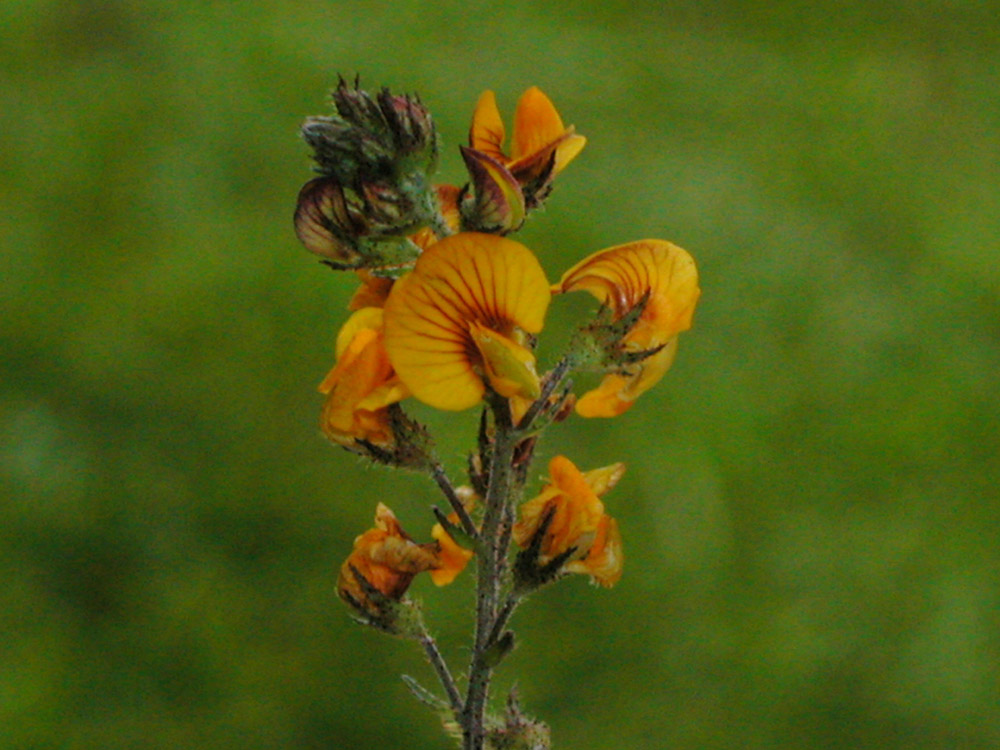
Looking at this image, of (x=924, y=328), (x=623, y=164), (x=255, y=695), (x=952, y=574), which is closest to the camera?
(x=255, y=695)

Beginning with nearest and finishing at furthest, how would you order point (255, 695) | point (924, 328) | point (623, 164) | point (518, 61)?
point (255, 695), point (924, 328), point (623, 164), point (518, 61)

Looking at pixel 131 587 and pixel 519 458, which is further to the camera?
pixel 131 587

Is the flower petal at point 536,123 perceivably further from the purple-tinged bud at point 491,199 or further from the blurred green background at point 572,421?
the blurred green background at point 572,421

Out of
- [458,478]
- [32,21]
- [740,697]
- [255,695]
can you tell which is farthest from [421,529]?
[32,21]

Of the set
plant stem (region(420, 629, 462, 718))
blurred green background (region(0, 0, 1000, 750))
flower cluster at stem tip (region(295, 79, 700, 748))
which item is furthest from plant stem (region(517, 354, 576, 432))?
blurred green background (region(0, 0, 1000, 750))

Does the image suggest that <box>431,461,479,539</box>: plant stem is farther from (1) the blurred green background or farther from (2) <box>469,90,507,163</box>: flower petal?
(1) the blurred green background

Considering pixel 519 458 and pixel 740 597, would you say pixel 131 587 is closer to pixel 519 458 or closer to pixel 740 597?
pixel 740 597
